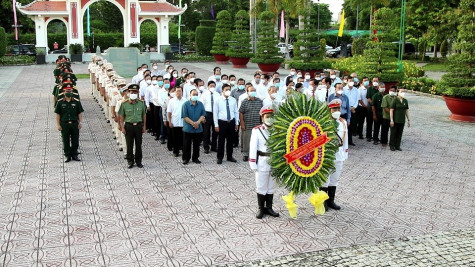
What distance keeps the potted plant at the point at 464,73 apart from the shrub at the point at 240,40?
20.0m

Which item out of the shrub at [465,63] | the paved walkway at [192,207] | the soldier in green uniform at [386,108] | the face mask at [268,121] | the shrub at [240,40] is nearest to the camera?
the paved walkway at [192,207]

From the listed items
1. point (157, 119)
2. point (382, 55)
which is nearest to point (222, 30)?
point (382, 55)

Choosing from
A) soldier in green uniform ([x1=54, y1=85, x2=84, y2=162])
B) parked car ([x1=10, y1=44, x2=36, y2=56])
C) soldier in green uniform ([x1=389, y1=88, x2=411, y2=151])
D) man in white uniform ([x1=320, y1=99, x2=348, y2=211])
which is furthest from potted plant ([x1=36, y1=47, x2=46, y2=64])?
man in white uniform ([x1=320, y1=99, x2=348, y2=211])

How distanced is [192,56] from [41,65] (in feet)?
36.1

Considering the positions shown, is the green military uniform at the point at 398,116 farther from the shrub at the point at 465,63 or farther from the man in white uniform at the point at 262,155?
the man in white uniform at the point at 262,155

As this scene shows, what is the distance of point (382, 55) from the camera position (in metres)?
19.6

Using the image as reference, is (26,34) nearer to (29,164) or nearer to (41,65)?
(41,65)

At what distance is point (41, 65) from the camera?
130 feet

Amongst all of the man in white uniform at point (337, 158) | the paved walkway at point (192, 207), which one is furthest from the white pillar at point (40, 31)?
the man in white uniform at point (337, 158)

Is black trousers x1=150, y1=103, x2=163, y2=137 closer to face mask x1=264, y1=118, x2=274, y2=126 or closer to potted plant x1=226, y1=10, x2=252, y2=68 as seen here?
face mask x1=264, y1=118, x2=274, y2=126

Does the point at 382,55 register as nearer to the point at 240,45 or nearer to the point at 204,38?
the point at 240,45

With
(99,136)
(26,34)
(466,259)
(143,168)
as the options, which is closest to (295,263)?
(466,259)

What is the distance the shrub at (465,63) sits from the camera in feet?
54.2

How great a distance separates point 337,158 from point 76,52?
35.8 metres
